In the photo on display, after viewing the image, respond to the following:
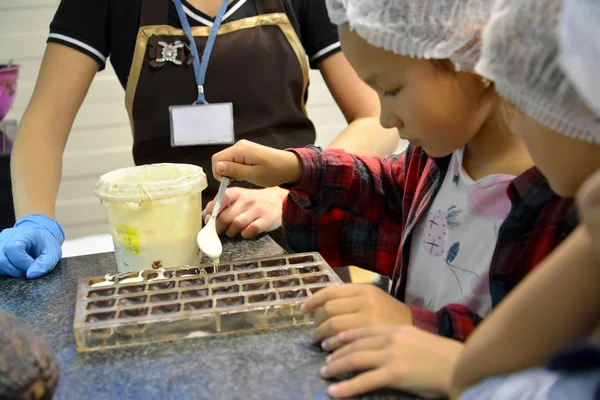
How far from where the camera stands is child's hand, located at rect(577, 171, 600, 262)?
1.30ft

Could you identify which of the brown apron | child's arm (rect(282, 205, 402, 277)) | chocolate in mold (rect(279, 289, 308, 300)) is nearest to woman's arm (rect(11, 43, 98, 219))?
the brown apron

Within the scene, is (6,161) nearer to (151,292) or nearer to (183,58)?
(183,58)

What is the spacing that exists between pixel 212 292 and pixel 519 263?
40 centimetres

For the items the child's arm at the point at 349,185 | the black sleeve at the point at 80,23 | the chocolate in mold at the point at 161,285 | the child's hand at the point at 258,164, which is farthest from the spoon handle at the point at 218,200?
the black sleeve at the point at 80,23

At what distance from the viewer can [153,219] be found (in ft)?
3.26

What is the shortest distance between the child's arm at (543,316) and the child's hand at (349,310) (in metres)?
0.18

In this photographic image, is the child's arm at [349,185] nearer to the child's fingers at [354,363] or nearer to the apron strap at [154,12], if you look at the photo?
the child's fingers at [354,363]

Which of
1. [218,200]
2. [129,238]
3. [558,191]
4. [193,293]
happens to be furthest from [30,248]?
[558,191]

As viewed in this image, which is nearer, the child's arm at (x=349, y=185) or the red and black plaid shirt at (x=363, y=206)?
the red and black plaid shirt at (x=363, y=206)

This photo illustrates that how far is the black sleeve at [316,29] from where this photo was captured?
1.65 m

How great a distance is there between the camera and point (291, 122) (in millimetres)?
1637

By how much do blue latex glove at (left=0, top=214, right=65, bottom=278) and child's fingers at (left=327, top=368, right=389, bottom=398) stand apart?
2.16 feet

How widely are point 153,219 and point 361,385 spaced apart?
50cm

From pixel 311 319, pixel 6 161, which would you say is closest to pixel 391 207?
pixel 311 319
